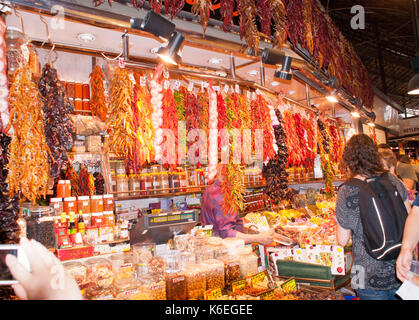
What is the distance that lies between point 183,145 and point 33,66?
1.81 metres

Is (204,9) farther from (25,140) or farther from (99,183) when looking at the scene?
(99,183)

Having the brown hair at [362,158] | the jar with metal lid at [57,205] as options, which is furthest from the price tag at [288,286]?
the jar with metal lid at [57,205]

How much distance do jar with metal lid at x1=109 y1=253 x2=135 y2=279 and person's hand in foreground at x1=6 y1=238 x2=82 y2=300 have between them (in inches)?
64.5

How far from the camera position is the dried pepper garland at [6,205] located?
2.43m

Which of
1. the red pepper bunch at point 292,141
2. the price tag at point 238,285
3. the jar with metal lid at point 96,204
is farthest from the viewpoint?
the red pepper bunch at point 292,141

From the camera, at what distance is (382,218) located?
2631mm

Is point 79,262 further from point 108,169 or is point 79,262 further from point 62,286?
point 62,286

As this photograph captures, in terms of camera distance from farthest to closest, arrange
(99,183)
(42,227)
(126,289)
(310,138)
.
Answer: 1. (310,138)
2. (99,183)
3. (42,227)
4. (126,289)

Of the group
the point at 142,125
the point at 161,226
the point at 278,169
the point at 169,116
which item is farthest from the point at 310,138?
the point at 161,226

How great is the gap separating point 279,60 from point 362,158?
1981mm

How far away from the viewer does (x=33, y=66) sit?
3.08 meters

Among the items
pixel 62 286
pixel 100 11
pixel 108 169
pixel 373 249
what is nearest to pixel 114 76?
pixel 100 11

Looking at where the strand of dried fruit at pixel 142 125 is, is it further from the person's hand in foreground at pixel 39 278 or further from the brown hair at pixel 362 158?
the person's hand in foreground at pixel 39 278

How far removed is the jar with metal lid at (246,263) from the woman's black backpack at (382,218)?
3.55 ft
